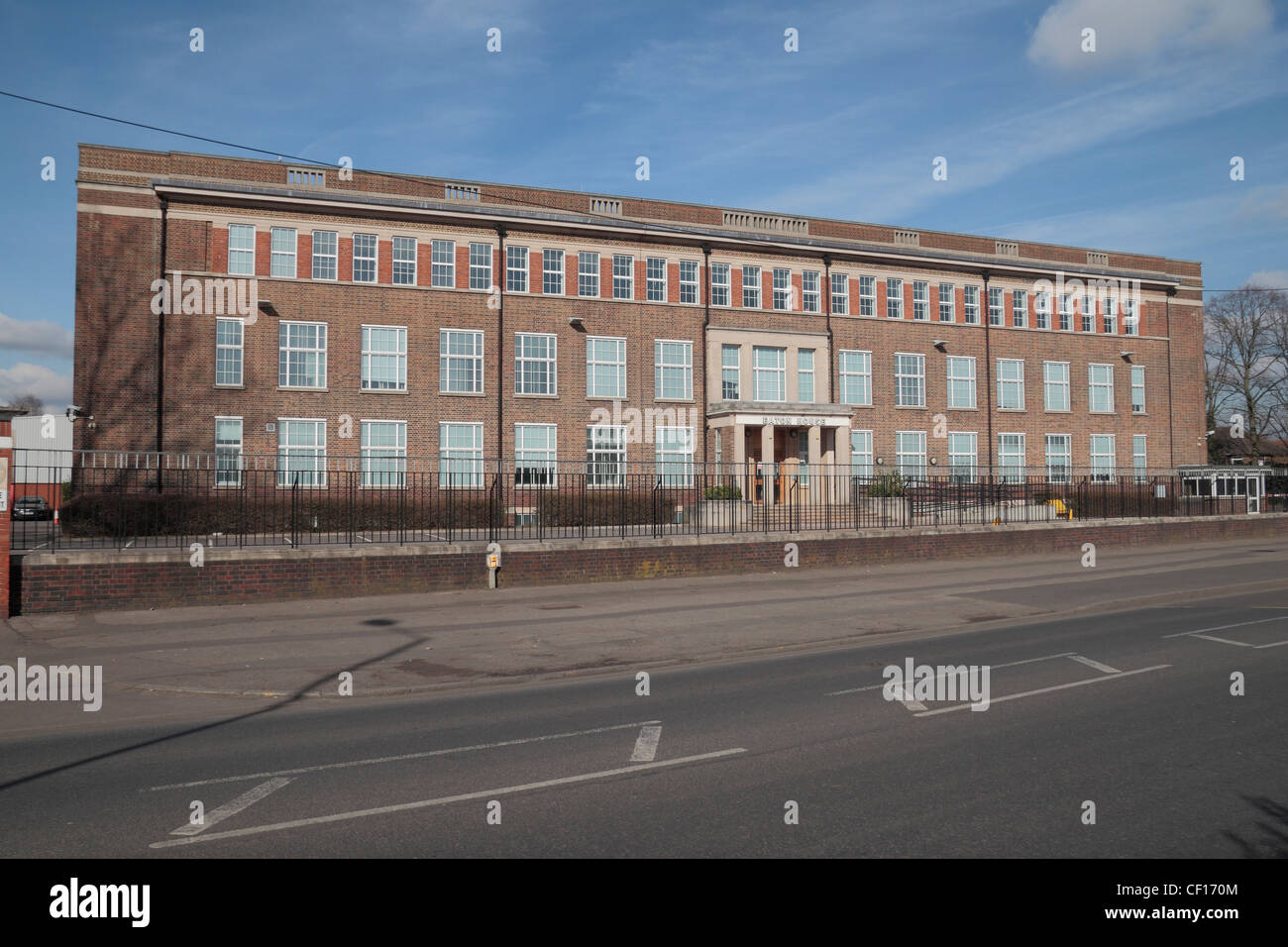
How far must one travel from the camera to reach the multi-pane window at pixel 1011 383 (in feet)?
→ 149

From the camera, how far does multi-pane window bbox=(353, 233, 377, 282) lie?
34.8m

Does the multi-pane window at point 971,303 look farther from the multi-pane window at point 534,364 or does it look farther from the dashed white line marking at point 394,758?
the dashed white line marking at point 394,758

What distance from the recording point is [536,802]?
6.14 meters

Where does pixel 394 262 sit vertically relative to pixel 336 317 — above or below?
above

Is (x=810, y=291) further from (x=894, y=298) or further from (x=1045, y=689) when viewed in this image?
(x=1045, y=689)

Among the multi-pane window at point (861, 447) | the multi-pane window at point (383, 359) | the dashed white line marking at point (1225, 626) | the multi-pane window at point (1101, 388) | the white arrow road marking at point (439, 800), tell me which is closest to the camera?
the white arrow road marking at point (439, 800)

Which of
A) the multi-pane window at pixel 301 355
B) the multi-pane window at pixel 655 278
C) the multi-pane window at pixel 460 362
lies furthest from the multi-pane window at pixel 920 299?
the multi-pane window at pixel 301 355

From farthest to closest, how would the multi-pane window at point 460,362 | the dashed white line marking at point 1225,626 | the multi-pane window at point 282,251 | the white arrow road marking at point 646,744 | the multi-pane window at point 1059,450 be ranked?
the multi-pane window at point 1059,450
the multi-pane window at point 460,362
the multi-pane window at point 282,251
the dashed white line marking at point 1225,626
the white arrow road marking at point 646,744

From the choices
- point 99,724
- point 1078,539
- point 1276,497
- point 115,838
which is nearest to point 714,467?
point 1078,539

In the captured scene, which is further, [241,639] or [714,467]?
[714,467]

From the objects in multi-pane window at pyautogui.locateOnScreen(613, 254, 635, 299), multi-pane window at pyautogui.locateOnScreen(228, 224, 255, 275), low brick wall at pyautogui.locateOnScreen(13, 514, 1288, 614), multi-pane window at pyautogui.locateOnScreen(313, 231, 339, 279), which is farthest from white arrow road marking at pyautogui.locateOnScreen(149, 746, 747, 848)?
multi-pane window at pyautogui.locateOnScreen(613, 254, 635, 299)

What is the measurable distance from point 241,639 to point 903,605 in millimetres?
11379

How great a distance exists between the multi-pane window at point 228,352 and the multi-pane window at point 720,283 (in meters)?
19.3
